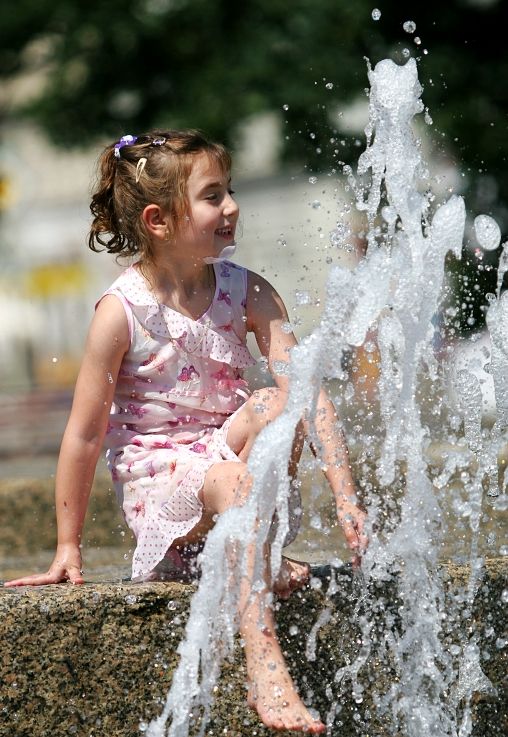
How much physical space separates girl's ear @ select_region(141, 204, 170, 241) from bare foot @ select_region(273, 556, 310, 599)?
90 centimetres

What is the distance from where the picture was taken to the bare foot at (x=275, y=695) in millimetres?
2244

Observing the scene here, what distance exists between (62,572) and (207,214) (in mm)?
866

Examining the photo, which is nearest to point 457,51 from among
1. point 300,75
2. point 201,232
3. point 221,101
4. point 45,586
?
point 300,75

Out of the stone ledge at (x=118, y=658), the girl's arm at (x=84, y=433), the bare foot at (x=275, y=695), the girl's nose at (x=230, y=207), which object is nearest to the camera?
the bare foot at (x=275, y=695)

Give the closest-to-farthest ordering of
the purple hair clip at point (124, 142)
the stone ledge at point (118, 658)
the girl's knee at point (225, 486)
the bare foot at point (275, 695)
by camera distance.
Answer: the bare foot at point (275, 695)
the stone ledge at point (118, 658)
the girl's knee at point (225, 486)
the purple hair clip at point (124, 142)

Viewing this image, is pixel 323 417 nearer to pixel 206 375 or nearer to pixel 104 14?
pixel 206 375

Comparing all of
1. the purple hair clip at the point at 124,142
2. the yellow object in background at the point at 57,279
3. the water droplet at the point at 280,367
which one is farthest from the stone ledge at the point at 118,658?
the yellow object in background at the point at 57,279

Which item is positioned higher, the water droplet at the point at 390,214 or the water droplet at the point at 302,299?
the water droplet at the point at 390,214

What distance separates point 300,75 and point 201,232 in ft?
25.3

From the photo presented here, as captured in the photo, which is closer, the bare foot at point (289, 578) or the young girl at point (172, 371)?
the bare foot at point (289, 578)

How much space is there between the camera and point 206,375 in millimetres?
2949

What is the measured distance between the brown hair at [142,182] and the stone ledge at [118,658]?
95cm

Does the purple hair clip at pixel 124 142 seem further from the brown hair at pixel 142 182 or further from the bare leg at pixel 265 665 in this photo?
the bare leg at pixel 265 665

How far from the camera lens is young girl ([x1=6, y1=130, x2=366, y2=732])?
2678mm
